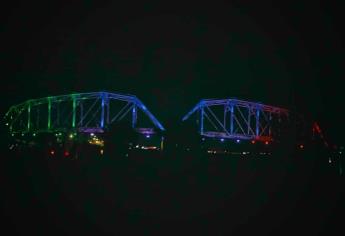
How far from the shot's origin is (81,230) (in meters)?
9.49

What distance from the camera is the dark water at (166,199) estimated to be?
10227 millimetres

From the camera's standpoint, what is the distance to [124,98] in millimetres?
67938

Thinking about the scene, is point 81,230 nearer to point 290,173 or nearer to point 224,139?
point 290,173

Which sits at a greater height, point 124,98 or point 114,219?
point 124,98

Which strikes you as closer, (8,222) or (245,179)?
(8,222)

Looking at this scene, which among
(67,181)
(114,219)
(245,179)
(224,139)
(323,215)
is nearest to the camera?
(114,219)

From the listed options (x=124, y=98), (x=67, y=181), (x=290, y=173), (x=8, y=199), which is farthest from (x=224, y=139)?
(x=8, y=199)

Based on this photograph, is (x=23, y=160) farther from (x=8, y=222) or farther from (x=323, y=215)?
(x=323, y=215)

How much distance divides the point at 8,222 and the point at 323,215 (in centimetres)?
885

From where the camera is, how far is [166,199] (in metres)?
14.1

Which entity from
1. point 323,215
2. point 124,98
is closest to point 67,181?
point 323,215

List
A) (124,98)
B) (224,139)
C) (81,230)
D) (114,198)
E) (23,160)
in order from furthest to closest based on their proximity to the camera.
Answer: (224,139) < (124,98) < (23,160) < (114,198) < (81,230)

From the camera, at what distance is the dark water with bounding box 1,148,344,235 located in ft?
33.6

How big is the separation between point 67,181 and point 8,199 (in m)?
4.92
